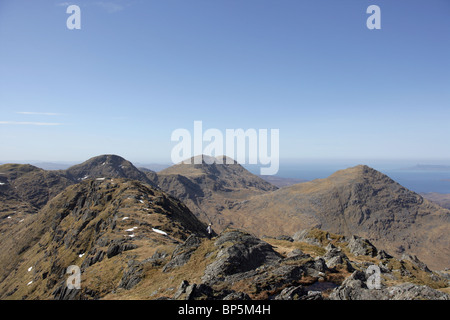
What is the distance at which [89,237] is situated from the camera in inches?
2921

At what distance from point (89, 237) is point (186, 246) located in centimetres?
5631

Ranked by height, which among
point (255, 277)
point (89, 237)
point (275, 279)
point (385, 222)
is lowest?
point (385, 222)

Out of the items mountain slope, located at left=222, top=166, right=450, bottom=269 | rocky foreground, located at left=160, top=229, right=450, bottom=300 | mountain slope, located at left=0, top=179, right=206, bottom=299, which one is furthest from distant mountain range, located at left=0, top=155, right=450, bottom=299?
mountain slope, located at left=222, top=166, right=450, bottom=269

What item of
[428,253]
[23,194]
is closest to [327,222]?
[428,253]

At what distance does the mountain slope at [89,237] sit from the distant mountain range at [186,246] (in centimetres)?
41

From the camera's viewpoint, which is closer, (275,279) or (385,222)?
(275,279)

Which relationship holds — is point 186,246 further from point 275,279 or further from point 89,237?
point 89,237

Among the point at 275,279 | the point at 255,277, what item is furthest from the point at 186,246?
the point at 275,279

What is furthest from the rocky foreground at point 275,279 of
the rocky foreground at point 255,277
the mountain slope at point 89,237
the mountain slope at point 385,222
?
the mountain slope at point 385,222

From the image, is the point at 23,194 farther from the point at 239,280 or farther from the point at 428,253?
the point at 428,253

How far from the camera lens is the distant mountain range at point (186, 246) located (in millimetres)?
23188

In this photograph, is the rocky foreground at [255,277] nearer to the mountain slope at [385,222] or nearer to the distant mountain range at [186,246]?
the distant mountain range at [186,246]

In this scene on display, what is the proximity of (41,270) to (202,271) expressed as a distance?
3161 inches

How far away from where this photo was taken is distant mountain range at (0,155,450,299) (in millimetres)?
23188
